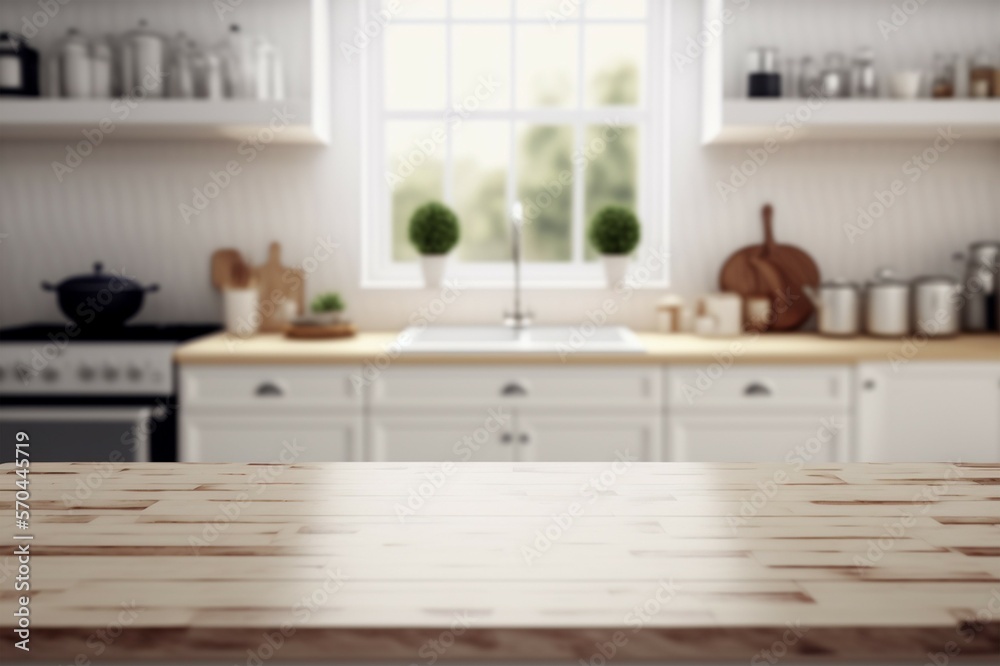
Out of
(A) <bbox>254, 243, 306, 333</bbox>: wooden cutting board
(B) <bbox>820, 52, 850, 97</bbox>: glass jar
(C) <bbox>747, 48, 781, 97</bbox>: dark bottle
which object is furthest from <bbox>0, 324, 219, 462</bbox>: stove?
(B) <bbox>820, 52, 850, 97</bbox>: glass jar

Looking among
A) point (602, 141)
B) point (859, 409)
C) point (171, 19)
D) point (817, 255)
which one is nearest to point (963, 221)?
point (817, 255)

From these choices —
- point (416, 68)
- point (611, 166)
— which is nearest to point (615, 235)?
point (611, 166)

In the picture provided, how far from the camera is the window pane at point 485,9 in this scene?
3.81m

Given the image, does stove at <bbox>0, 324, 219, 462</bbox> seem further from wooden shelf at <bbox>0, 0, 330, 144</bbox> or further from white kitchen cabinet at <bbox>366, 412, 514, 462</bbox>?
wooden shelf at <bbox>0, 0, 330, 144</bbox>

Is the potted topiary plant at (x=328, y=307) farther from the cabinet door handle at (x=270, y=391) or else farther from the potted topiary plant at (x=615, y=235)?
the potted topiary plant at (x=615, y=235)

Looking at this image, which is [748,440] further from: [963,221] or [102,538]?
[102,538]

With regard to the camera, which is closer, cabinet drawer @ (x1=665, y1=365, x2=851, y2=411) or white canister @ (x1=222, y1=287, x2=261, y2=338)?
cabinet drawer @ (x1=665, y1=365, x2=851, y2=411)

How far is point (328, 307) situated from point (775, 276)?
1766mm

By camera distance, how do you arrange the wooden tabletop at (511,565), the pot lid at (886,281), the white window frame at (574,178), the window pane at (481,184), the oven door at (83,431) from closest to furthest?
the wooden tabletop at (511,565), the oven door at (83,431), the pot lid at (886,281), the white window frame at (574,178), the window pane at (481,184)

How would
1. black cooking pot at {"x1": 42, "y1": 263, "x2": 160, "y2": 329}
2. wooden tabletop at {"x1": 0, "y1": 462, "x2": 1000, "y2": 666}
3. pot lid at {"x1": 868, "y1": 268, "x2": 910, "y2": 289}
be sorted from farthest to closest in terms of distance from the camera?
1. pot lid at {"x1": 868, "y1": 268, "x2": 910, "y2": 289}
2. black cooking pot at {"x1": 42, "y1": 263, "x2": 160, "y2": 329}
3. wooden tabletop at {"x1": 0, "y1": 462, "x2": 1000, "y2": 666}

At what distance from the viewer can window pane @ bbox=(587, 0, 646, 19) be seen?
150 inches

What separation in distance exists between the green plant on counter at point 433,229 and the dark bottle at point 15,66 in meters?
1.49

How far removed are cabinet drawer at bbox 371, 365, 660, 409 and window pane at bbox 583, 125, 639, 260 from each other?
104 centimetres

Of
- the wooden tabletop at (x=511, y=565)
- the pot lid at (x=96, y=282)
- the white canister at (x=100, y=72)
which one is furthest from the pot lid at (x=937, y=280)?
the white canister at (x=100, y=72)
